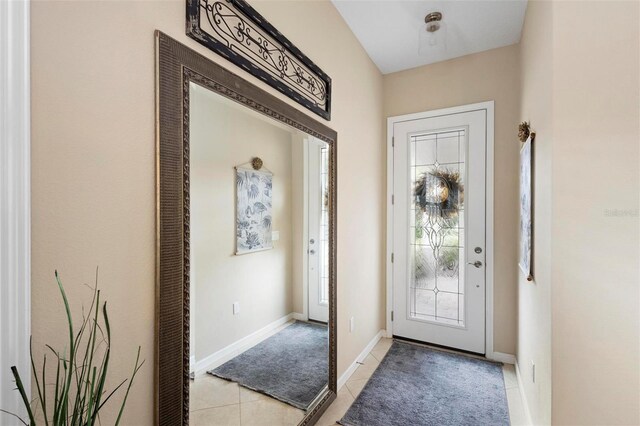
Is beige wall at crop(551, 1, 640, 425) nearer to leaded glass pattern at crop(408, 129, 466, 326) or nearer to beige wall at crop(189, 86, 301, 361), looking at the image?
beige wall at crop(189, 86, 301, 361)

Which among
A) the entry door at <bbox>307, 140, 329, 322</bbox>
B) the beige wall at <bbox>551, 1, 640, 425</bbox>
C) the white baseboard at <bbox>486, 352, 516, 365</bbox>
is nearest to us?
the beige wall at <bbox>551, 1, 640, 425</bbox>

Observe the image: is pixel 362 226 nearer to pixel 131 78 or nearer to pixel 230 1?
pixel 230 1

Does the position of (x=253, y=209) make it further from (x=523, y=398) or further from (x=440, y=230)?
(x=523, y=398)

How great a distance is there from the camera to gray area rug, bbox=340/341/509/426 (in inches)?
76.9

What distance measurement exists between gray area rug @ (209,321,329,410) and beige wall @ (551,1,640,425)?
1185 mm

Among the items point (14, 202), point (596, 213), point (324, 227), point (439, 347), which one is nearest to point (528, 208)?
point (596, 213)

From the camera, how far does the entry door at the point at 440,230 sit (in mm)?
2818

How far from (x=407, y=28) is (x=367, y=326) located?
2.51 m

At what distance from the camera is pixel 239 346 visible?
53.6 inches

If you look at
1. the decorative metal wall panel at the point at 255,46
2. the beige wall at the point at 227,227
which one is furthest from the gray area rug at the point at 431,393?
the decorative metal wall panel at the point at 255,46

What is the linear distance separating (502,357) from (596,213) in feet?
6.14

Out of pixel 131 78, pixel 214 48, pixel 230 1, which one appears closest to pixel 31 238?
pixel 131 78

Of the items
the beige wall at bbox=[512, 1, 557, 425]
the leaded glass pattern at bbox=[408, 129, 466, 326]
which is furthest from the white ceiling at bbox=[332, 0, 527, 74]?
the leaded glass pattern at bbox=[408, 129, 466, 326]

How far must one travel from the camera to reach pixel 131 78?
0.92 meters
